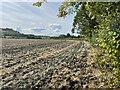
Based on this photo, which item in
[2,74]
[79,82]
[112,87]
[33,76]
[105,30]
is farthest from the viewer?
[2,74]

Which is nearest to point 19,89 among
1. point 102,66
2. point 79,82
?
point 79,82

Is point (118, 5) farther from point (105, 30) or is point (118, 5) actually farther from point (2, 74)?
point (2, 74)

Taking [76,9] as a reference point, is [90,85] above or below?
below

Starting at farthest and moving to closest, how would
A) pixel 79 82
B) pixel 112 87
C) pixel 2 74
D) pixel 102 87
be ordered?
1. pixel 2 74
2. pixel 79 82
3. pixel 102 87
4. pixel 112 87

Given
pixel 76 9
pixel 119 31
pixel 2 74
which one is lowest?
pixel 2 74

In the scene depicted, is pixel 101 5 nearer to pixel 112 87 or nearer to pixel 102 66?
pixel 112 87

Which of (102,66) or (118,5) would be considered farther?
(102,66)

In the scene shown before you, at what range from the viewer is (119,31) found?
864 centimetres

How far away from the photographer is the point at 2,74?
1466 centimetres

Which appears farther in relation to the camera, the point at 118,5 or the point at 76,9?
the point at 76,9

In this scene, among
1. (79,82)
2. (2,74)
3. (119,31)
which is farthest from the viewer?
(2,74)

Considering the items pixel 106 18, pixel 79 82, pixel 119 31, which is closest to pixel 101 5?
pixel 106 18

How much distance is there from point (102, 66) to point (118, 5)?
6200 mm

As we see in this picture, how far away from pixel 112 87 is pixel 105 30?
82.4 inches
